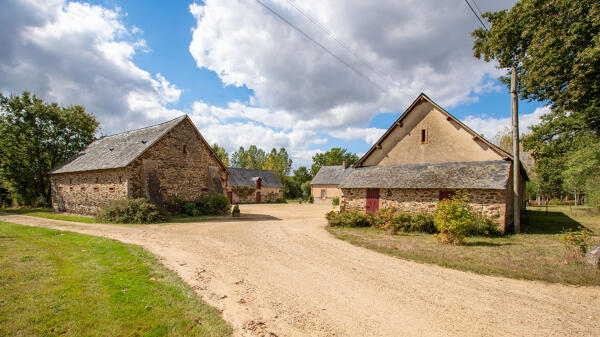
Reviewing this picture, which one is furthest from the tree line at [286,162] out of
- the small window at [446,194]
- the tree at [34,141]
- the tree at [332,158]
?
the small window at [446,194]

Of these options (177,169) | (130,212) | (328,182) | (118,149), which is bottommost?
(130,212)

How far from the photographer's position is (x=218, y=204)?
20.8 m

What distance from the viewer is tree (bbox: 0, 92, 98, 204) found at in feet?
83.2

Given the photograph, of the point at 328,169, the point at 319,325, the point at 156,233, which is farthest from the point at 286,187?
the point at 319,325

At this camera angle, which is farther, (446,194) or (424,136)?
(424,136)

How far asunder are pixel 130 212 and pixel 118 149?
26.4 feet

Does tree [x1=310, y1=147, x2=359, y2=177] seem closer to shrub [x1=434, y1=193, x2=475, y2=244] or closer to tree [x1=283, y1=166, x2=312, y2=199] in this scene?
tree [x1=283, y1=166, x2=312, y2=199]

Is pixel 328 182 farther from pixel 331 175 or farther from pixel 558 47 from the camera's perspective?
pixel 558 47

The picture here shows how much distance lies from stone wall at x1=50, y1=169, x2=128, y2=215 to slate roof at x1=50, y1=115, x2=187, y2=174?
552 mm

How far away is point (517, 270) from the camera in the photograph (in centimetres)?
722

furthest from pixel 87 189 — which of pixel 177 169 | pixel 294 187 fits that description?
pixel 294 187

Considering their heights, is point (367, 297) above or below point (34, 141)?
below

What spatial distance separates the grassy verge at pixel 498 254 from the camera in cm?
693

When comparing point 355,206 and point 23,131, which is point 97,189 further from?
point 355,206
